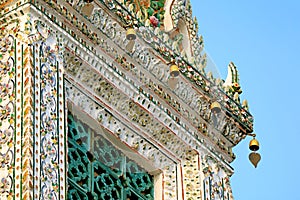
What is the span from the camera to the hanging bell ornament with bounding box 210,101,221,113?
1453 centimetres

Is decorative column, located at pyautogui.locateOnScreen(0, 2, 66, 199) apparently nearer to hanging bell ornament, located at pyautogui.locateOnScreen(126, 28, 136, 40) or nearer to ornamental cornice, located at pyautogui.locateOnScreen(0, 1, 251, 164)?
ornamental cornice, located at pyautogui.locateOnScreen(0, 1, 251, 164)

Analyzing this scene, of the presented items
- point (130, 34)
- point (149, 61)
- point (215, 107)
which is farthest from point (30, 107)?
point (215, 107)

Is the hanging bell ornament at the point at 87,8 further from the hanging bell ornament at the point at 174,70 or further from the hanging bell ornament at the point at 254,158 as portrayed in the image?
the hanging bell ornament at the point at 254,158

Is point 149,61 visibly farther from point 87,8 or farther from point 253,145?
point 253,145

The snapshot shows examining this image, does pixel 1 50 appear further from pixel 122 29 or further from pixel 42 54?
pixel 122 29

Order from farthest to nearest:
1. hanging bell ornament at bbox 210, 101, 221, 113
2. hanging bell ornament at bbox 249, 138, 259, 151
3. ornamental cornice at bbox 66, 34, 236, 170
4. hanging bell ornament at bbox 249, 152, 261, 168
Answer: hanging bell ornament at bbox 210, 101, 221, 113
hanging bell ornament at bbox 249, 138, 259, 151
hanging bell ornament at bbox 249, 152, 261, 168
ornamental cornice at bbox 66, 34, 236, 170

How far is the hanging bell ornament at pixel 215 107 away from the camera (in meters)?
14.5

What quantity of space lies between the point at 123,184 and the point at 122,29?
1.41 m

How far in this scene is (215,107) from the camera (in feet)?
47.7

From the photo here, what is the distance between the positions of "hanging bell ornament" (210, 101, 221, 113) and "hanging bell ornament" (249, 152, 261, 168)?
599 millimetres

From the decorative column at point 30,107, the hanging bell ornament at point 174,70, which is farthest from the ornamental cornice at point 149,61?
the decorative column at point 30,107

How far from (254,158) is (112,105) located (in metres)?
1.58

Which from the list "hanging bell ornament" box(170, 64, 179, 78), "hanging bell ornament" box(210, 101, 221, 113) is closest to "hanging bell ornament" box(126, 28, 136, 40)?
"hanging bell ornament" box(170, 64, 179, 78)

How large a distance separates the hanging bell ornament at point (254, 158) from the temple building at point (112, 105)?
0.08 m
